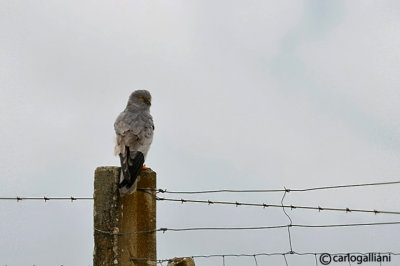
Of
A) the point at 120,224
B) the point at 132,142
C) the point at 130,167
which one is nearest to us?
the point at 120,224

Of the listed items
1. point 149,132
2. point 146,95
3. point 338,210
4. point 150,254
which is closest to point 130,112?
point 149,132

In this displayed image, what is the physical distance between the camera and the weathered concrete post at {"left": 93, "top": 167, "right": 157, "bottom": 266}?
606cm

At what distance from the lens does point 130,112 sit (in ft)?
27.5

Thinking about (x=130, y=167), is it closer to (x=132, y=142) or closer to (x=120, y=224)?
(x=120, y=224)

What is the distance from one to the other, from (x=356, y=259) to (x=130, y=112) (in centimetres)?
354

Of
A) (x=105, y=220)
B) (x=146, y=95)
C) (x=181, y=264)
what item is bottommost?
(x=181, y=264)

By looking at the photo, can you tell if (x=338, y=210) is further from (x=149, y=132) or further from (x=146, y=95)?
(x=146, y=95)

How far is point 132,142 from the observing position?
24.3 ft

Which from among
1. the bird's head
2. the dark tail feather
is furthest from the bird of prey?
the bird's head

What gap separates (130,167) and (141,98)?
3507 mm

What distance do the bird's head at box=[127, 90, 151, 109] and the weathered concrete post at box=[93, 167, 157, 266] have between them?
3306 millimetres

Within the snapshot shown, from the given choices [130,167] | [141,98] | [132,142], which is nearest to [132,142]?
[132,142]

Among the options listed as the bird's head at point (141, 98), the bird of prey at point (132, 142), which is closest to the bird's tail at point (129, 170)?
the bird of prey at point (132, 142)

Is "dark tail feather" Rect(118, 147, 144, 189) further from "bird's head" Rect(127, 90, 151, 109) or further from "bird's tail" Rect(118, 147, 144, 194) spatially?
"bird's head" Rect(127, 90, 151, 109)
